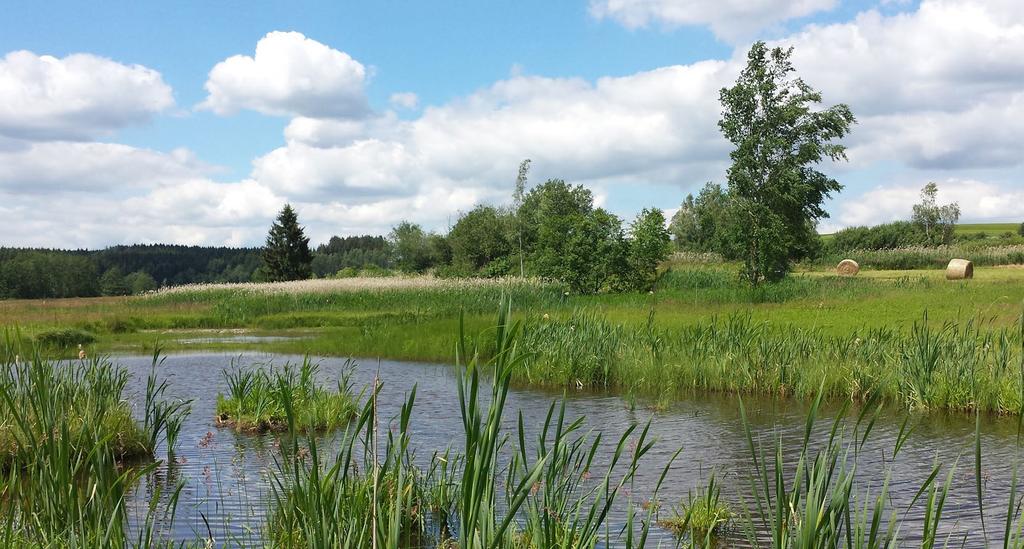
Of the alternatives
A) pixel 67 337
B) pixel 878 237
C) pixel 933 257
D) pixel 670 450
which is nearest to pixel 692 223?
pixel 878 237

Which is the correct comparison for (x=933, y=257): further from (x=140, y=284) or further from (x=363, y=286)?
(x=140, y=284)

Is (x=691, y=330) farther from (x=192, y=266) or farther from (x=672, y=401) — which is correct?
(x=192, y=266)

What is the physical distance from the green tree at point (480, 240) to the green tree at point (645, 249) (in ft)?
128

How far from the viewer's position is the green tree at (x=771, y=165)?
133ft

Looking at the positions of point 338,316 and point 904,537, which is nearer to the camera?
point 904,537

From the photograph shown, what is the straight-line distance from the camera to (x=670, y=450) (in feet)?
32.9

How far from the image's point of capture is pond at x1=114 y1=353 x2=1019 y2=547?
7.21m

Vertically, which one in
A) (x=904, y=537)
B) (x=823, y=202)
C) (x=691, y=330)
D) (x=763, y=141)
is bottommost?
(x=904, y=537)

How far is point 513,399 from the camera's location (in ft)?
48.4

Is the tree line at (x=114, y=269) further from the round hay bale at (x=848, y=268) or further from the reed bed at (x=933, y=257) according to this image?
the reed bed at (x=933, y=257)

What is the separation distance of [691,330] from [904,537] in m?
10.0

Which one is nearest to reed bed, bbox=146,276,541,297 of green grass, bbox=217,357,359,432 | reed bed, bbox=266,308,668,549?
green grass, bbox=217,357,359,432

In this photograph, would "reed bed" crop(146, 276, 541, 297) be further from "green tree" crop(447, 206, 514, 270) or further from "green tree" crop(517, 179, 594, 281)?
"green tree" crop(447, 206, 514, 270)

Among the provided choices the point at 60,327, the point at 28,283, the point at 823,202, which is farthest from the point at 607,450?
the point at 28,283
